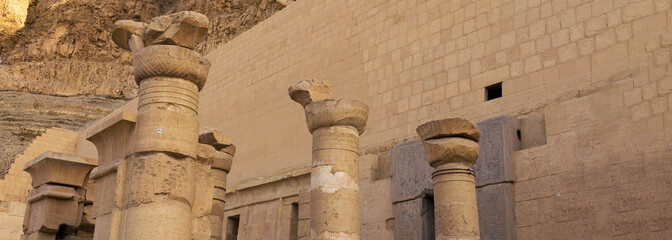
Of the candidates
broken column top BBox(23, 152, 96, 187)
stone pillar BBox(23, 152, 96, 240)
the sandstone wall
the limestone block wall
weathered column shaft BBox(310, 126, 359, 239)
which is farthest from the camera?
the limestone block wall

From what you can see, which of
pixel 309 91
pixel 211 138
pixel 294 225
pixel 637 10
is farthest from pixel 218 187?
pixel 637 10

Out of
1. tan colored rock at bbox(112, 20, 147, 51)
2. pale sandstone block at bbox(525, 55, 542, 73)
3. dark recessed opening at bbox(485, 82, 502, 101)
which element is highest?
pale sandstone block at bbox(525, 55, 542, 73)

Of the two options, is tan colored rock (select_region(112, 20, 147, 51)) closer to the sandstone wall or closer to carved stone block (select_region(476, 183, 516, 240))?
carved stone block (select_region(476, 183, 516, 240))

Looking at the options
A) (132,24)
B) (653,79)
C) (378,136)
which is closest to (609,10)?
(653,79)

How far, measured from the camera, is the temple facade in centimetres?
710

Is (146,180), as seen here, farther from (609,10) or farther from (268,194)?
(268,194)

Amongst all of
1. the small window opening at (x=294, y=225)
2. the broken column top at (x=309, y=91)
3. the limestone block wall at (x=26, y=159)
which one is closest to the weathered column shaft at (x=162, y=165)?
the broken column top at (x=309, y=91)

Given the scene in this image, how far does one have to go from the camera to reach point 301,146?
47.3 ft

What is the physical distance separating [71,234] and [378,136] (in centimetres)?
558

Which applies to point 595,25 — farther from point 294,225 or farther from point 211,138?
point 294,225

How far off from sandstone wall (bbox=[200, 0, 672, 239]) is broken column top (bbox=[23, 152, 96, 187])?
17.0 feet

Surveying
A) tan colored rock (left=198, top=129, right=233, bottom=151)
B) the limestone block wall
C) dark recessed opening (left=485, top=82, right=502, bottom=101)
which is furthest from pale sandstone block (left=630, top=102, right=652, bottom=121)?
the limestone block wall

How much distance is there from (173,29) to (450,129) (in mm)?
3813

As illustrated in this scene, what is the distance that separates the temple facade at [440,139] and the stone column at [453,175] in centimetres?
2
